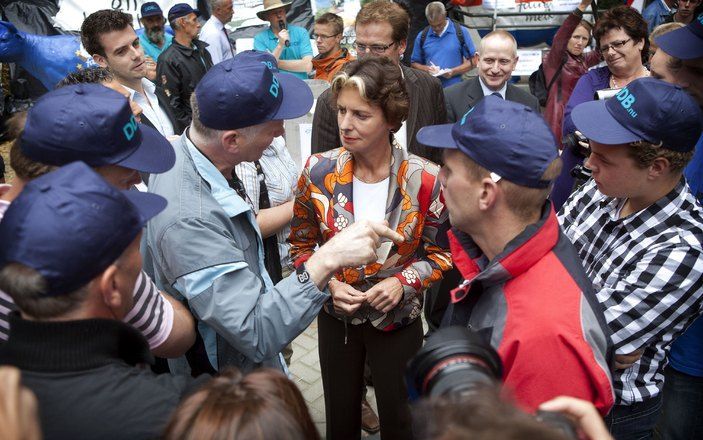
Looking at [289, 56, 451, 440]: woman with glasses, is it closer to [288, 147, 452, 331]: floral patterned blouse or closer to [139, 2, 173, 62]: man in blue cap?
[288, 147, 452, 331]: floral patterned blouse

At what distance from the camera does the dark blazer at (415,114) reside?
11.4 feet

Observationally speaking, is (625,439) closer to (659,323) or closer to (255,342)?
(659,323)

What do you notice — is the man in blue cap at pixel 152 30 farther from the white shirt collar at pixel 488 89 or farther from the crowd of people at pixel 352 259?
the white shirt collar at pixel 488 89

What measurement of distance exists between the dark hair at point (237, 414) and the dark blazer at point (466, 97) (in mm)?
3446

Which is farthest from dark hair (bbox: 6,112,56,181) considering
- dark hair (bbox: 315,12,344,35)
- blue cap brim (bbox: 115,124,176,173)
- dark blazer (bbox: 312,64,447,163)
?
dark hair (bbox: 315,12,344,35)

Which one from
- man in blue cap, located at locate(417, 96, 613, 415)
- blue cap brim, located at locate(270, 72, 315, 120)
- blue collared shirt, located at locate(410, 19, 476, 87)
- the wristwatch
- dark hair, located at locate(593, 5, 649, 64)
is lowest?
blue collared shirt, located at locate(410, 19, 476, 87)

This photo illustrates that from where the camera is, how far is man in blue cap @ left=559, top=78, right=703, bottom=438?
74.0 inches

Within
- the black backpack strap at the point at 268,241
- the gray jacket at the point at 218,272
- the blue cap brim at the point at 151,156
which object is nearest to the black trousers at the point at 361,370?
the black backpack strap at the point at 268,241

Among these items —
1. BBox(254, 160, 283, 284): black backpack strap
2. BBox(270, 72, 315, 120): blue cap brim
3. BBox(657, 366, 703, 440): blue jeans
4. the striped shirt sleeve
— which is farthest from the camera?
BBox(254, 160, 283, 284): black backpack strap

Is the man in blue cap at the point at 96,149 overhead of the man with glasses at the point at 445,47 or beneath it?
overhead

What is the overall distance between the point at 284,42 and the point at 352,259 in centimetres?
560

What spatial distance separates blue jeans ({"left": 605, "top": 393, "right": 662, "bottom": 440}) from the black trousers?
0.95 m

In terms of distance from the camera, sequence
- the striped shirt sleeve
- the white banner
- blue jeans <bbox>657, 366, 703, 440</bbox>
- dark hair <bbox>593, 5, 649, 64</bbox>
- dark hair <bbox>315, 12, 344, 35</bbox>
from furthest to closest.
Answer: the white banner, dark hair <bbox>315, 12, 344, 35</bbox>, dark hair <bbox>593, 5, 649, 64</bbox>, blue jeans <bbox>657, 366, 703, 440</bbox>, the striped shirt sleeve

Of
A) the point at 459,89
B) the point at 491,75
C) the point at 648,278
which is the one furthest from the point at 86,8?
the point at 648,278
